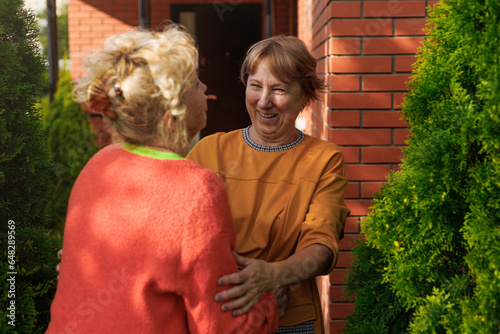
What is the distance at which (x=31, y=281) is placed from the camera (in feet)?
8.07

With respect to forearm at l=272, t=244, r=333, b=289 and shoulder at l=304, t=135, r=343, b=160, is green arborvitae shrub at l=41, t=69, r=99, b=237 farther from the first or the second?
forearm at l=272, t=244, r=333, b=289

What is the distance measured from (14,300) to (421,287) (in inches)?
68.0

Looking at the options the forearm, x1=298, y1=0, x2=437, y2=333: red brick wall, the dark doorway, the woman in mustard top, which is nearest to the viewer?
the forearm

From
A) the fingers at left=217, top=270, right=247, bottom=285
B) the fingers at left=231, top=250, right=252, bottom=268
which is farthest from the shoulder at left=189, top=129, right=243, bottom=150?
the fingers at left=217, top=270, right=247, bottom=285

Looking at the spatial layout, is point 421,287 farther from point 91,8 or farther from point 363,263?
point 91,8

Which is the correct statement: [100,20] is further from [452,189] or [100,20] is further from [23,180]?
[452,189]

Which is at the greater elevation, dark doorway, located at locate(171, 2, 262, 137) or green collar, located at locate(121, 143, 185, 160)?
dark doorway, located at locate(171, 2, 262, 137)

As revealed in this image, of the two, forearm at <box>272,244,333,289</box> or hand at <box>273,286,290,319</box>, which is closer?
forearm at <box>272,244,333,289</box>

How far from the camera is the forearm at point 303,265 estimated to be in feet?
5.92

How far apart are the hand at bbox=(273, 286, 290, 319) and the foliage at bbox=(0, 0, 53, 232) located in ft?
4.56

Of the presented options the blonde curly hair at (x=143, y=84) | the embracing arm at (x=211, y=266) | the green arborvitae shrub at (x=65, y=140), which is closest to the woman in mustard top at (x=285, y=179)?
the embracing arm at (x=211, y=266)

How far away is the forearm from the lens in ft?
5.92

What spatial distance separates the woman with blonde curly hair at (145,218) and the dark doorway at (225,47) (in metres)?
8.22

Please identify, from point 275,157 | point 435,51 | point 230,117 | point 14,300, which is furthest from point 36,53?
point 230,117
